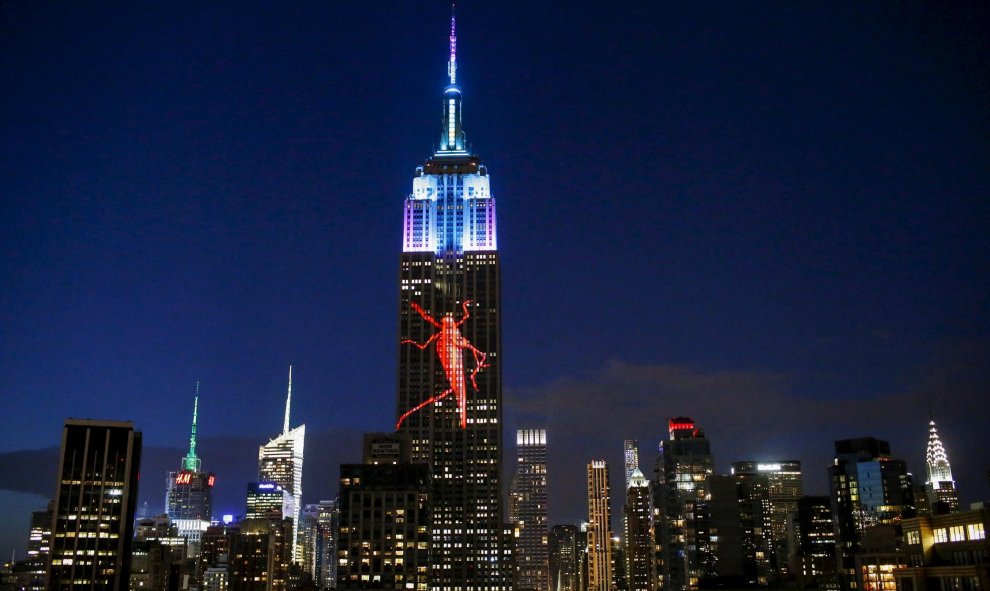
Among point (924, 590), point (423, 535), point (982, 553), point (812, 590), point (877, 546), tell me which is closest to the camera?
point (982, 553)

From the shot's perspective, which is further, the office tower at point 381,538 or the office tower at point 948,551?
the office tower at point 381,538

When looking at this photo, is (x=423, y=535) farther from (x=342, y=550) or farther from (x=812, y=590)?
(x=812, y=590)

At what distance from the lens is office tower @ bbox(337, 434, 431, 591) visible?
7574 inches

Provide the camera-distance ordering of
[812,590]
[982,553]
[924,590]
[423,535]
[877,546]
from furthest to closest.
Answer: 1. [423,535]
2. [812,590]
3. [877,546]
4. [924,590]
5. [982,553]

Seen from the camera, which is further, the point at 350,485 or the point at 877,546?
the point at 350,485

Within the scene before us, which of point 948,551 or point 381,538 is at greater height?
point 381,538

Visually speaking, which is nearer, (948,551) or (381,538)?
(948,551)

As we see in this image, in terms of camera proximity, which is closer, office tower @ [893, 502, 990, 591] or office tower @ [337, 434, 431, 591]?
office tower @ [893, 502, 990, 591]

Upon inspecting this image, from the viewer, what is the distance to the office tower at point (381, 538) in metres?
192

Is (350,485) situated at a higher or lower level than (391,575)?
higher

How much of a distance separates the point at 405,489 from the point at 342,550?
17490mm

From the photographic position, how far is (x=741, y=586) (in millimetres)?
184500

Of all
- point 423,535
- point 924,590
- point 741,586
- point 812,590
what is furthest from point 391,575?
point 924,590

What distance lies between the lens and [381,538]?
640ft
